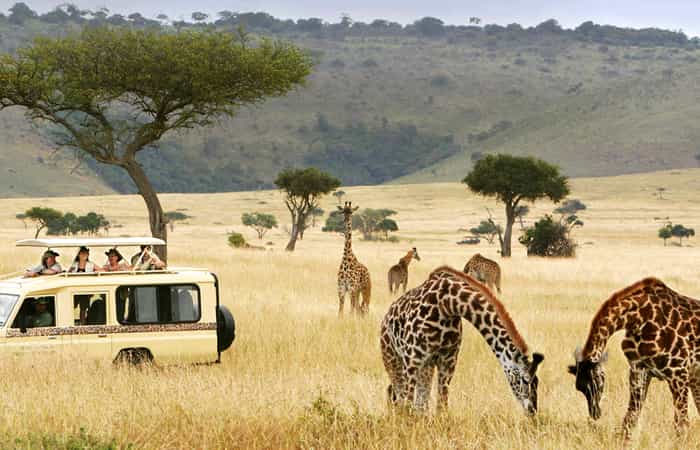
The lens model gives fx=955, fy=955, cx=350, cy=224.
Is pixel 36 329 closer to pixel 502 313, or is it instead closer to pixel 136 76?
pixel 502 313

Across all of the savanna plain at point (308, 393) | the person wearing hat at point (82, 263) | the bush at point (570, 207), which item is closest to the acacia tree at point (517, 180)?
the savanna plain at point (308, 393)

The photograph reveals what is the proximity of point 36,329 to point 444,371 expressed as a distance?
539cm

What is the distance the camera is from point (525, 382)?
705 centimetres

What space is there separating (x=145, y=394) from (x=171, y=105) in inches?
872

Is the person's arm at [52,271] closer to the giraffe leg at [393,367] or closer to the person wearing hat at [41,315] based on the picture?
the person wearing hat at [41,315]

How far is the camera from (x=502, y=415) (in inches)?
339

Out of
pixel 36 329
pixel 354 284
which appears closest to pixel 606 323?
pixel 36 329

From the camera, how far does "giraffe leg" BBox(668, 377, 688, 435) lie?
767cm

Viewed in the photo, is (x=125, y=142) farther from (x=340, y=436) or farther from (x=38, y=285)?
(x=340, y=436)

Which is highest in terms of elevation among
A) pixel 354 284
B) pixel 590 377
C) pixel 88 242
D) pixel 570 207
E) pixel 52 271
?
pixel 88 242

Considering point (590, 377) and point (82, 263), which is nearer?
point (590, 377)

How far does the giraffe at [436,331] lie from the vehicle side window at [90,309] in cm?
442

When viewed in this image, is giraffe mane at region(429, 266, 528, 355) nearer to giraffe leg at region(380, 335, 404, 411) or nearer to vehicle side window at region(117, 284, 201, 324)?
giraffe leg at region(380, 335, 404, 411)

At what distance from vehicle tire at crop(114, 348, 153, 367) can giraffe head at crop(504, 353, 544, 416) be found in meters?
5.83
